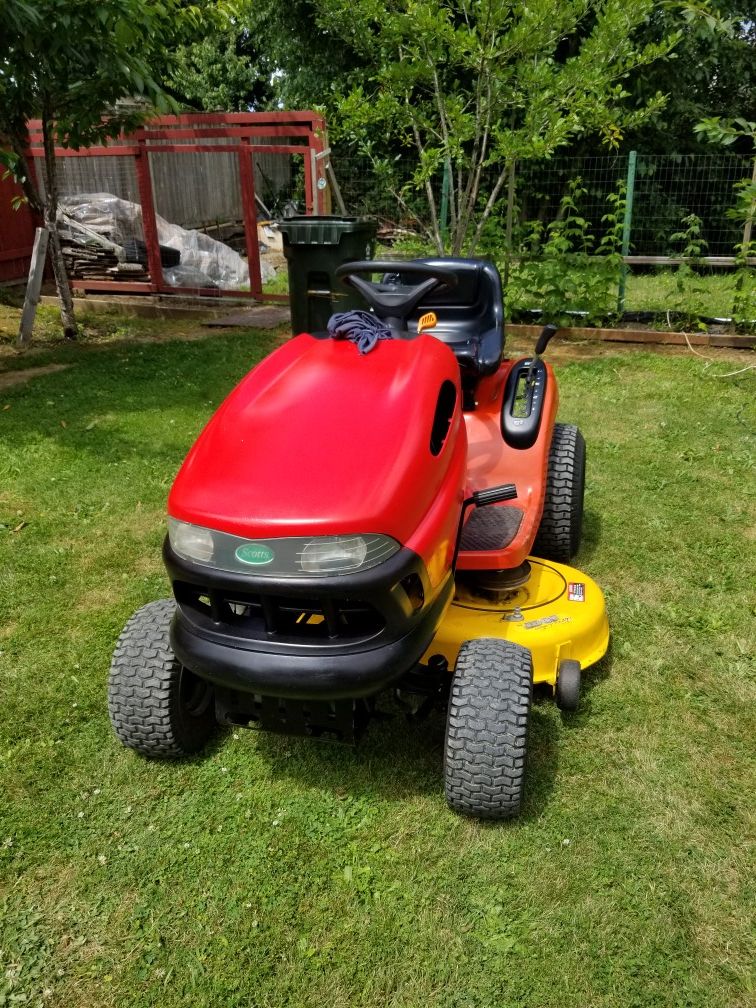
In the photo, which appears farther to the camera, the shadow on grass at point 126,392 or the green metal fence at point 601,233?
the green metal fence at point 601,233

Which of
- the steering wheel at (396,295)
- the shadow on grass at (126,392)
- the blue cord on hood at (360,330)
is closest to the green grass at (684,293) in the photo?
the shadow on grass at (126,392)

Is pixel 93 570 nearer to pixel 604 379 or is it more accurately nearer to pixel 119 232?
pixel 604 379

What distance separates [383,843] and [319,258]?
5.53 metres

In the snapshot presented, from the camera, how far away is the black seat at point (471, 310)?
343 cm

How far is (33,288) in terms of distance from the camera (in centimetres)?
783

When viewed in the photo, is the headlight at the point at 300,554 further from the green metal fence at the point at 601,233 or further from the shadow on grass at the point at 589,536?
the green metal fence at the point at 601,233

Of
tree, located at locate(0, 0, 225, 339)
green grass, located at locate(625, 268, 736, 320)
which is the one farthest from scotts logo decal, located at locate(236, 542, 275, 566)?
green grass, located at locate(625, 268, 736, 320)

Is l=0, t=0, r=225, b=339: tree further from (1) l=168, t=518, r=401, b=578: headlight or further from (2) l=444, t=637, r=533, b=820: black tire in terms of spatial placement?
(2) l=444, t=637, r=533, b=820: black tire

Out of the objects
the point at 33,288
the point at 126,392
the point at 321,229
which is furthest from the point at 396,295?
the point at 33,288

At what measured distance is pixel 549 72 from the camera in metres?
6.86

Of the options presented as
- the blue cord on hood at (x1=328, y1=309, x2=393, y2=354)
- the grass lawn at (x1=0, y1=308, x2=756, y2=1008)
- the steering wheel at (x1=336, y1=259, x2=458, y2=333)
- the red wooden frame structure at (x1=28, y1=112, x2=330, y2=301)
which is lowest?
the grass lawn at (x1=0, y1=308, x2=756, y2=1008)

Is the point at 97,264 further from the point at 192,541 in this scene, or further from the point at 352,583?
the point at 352,583

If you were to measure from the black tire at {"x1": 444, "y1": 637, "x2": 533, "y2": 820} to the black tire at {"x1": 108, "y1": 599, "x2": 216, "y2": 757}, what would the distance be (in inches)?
32.0

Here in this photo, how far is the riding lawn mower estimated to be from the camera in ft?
6.43
